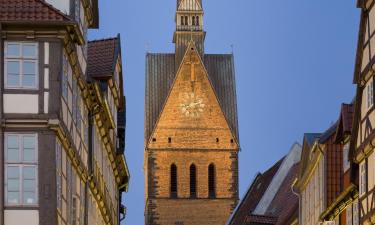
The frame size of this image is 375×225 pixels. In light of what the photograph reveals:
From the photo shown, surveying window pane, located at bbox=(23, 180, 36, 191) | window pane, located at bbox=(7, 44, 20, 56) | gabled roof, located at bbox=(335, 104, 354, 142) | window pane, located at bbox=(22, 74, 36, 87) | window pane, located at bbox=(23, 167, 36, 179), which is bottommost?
window pane, located at bbox=(23, 180, 36, 191)

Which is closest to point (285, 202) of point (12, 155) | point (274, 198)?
point (274, 198)

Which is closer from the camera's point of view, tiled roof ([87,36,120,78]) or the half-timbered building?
tiled roof ([87,36,120,78])

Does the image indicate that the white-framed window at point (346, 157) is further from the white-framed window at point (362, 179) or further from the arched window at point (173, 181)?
the arched window at point (173, 181)

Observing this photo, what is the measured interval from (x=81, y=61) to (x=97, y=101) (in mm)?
4076

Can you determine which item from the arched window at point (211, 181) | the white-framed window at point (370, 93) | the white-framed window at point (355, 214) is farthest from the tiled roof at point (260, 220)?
the arched window at point (211, 181)

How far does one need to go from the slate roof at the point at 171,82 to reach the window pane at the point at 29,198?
99.8m

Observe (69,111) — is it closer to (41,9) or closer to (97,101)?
(41,9)

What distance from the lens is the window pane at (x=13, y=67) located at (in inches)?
1297

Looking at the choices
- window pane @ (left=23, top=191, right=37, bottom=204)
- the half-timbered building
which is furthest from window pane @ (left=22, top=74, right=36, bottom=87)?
the half-timbered building

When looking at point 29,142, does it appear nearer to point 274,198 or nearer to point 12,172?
point 12,172

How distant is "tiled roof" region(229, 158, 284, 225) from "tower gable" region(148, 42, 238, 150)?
49.1 meters

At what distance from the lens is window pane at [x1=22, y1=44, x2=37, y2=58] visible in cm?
3319

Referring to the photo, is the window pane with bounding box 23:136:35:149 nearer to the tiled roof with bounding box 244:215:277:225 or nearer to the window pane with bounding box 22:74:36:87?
the window pane with bounding box 22:74:36:87

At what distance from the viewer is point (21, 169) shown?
3259cm
